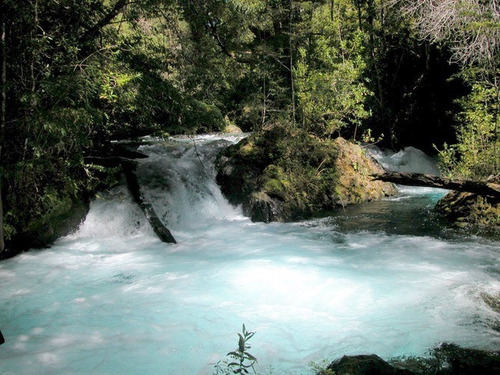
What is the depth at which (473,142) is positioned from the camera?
694 cm

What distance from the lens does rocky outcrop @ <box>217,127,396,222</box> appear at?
849cm

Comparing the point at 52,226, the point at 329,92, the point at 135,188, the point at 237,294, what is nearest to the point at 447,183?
the point at 237,294

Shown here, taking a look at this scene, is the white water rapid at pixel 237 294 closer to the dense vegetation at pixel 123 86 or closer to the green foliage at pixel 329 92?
the dense vegetation at pixel 123 86

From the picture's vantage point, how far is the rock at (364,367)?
7.07ft

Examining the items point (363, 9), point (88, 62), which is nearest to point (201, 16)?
point (88, 62)

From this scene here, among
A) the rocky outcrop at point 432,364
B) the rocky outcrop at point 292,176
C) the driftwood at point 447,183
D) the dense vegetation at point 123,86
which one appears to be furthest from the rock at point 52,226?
the driftwood at point 447,183

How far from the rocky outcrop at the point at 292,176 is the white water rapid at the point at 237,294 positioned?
0.86 metres

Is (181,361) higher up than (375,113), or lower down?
lower down

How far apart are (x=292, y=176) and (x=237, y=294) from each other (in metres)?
5.31

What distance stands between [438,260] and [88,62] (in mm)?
6256

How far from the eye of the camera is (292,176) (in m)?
9.10

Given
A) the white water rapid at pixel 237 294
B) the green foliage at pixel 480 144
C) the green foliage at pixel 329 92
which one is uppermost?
the green foliage at pixel 329 92

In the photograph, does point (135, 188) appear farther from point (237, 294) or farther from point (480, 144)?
point (480, 144)

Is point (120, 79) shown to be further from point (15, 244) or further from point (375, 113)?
point (375, 113)
